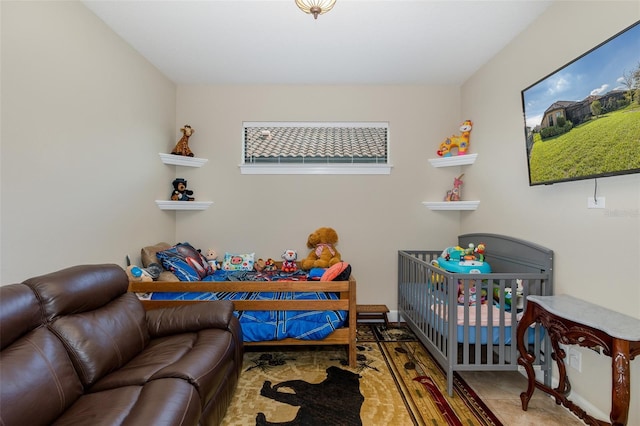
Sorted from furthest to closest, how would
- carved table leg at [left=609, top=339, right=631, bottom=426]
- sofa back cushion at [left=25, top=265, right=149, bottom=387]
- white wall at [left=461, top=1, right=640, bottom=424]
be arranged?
white wall at [left=461, top=1, right=640, bottom=424] → sofa back cushion at [left=25, top=265, right=149, bottom=387] → carved table leg at [left=609, top=339, right=631, bottom=426]

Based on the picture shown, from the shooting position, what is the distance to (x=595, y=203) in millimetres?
1668

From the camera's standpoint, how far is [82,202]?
2020mm

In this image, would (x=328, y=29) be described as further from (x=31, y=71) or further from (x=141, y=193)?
(x=141, y=193)

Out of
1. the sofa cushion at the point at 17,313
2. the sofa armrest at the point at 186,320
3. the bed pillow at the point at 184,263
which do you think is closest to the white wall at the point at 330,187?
the bed pillow at the point at 184,263

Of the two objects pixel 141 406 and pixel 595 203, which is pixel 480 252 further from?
pixel 141 406

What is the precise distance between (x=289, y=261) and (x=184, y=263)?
3.54ft

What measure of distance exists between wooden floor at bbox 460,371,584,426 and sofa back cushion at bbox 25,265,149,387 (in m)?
2.30

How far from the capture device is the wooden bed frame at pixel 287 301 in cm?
219

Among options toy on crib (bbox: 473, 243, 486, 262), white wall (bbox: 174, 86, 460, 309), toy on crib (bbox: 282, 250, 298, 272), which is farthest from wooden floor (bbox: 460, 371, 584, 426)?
toy on crib (bbox: 282, 250, 298, 272)

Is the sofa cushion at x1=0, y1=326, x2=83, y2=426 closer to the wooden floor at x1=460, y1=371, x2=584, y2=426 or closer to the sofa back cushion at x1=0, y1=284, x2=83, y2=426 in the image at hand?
the sofa back cushion at x1=0, y1=284, x2=83, y2=426

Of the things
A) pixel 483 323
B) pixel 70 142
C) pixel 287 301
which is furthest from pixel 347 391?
pixel 70 142

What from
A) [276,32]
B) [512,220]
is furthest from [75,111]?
[512,220]

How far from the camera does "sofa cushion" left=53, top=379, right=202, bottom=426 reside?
3.50 feet

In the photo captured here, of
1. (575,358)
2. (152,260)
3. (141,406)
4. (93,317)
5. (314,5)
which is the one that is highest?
(314,5)
